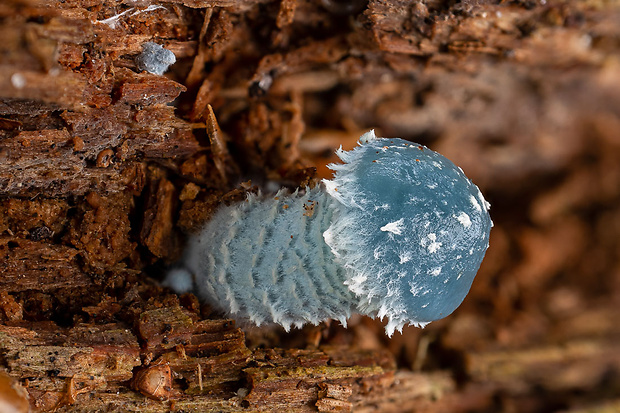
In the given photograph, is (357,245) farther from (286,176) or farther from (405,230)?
(286,176)

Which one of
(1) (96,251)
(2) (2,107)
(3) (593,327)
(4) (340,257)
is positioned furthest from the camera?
(3) (593,327)

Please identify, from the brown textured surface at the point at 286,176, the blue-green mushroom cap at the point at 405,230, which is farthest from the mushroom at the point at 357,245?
the brown textured surface at the point at 286,176

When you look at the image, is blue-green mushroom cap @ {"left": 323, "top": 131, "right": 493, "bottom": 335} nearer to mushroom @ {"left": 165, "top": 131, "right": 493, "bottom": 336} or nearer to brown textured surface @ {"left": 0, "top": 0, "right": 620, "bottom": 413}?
mushroom @ {"left": 165, "top": 131, "right": 493, "bottom": 336}

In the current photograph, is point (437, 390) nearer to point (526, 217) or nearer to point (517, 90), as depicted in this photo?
point (526, 217)

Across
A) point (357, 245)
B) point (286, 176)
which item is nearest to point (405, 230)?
point (357, 245)

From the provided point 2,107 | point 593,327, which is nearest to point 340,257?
point 2,107
